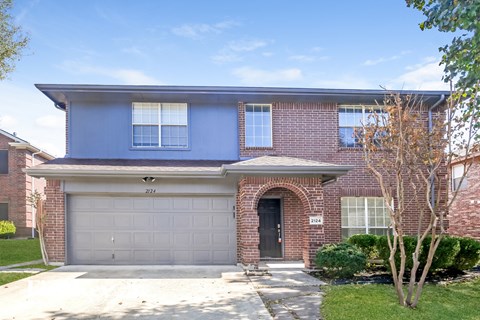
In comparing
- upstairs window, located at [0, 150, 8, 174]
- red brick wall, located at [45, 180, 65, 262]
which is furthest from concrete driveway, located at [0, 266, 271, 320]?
upstairs window, located at [0, 150, 8, 174]

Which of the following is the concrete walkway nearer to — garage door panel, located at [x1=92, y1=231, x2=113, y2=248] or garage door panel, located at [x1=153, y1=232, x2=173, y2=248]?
garage door panel, located at [x1=153, y1=232, x2=173, y2=248]

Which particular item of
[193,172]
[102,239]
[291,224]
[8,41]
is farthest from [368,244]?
[8,41]

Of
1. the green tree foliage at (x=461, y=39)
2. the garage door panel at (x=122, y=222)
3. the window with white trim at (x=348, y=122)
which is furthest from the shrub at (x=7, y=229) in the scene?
the green tree foliage at (x=461, y=39)

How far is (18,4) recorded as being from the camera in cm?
1270

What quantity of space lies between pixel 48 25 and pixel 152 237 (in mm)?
7560

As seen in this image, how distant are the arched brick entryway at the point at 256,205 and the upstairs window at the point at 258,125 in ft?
7.79

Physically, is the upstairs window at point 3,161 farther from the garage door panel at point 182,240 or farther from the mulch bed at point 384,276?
the mulch bed at point 384,276

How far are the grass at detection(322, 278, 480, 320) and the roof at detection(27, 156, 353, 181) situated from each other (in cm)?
353

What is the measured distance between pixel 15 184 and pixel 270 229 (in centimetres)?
1767

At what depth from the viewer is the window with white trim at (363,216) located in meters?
13.5

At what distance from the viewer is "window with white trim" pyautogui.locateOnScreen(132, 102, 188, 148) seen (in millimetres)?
13570

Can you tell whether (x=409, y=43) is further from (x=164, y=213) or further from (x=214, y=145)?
(x=164, y=213)

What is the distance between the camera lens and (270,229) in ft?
44.5

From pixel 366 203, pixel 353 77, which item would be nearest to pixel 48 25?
pixel 353 77
